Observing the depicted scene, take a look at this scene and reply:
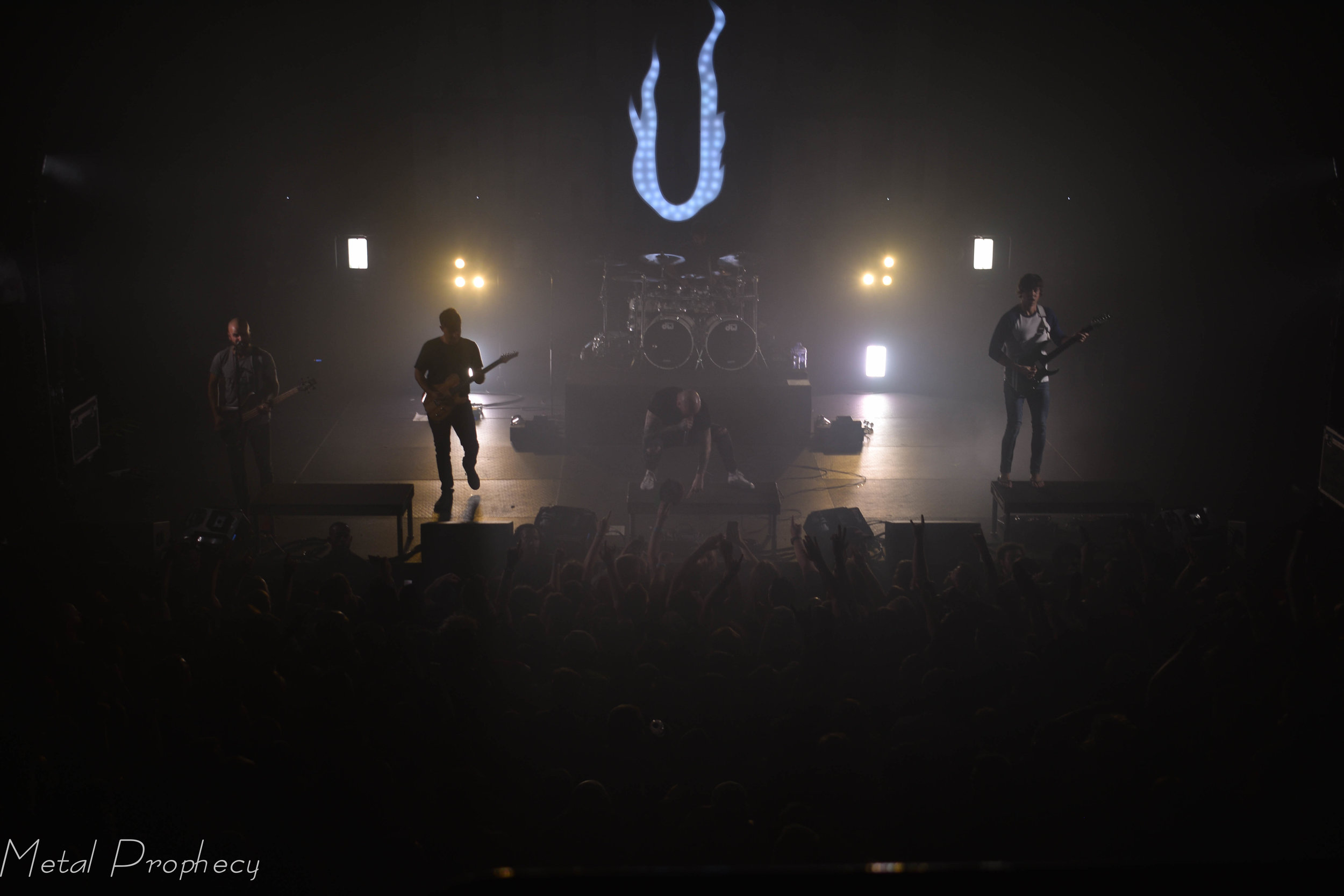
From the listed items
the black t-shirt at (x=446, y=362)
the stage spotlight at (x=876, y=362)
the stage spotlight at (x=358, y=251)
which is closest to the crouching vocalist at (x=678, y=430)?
the black t-shirt at (x=446, y=362)

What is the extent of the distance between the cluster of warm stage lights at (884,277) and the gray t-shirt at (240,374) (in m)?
9.40

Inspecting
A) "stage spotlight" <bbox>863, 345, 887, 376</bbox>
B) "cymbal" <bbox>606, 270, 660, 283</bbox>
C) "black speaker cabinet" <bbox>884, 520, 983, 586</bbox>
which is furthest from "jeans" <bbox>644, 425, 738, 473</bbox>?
"stage spotlight" <bbox>863, 345, 887, 376</bbox>

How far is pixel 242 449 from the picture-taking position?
6.82 meters

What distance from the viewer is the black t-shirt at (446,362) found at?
22.9ft

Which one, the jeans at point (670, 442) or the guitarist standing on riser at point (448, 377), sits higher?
the guitarist standing on riser at point (448, 377)

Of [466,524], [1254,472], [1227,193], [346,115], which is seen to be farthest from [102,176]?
[1254,472]

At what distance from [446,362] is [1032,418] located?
441 centimetres

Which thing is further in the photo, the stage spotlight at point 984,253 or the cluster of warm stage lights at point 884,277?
the cluster of warm stage lights at point 884,277

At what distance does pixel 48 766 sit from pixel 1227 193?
7262mm

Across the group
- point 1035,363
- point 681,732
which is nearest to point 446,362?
point 1035,363

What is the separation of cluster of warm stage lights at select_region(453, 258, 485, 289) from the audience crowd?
1132 centimetres

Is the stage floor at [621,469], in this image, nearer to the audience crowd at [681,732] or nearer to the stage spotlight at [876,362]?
the stage spotlight at [876,362]

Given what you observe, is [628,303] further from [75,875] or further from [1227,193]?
[75,875]

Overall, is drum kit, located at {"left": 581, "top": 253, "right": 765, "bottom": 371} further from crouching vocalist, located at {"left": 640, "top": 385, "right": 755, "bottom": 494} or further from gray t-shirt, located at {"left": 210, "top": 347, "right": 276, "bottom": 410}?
gray t-shirt, located at {"left": 210, "top": 347, "right": 276, "bottom": 410}
